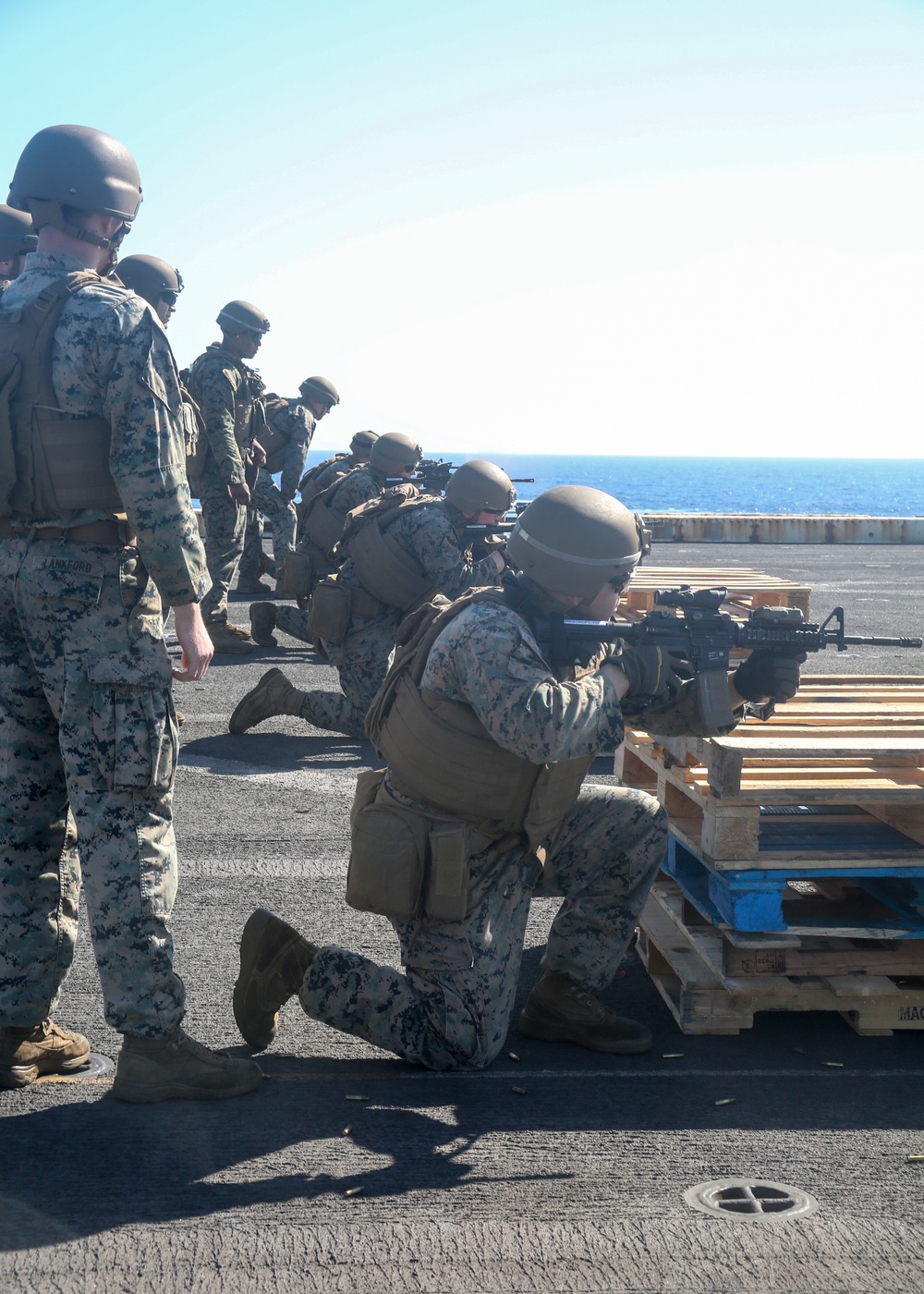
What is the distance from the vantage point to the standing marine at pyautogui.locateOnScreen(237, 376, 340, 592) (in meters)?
12.6

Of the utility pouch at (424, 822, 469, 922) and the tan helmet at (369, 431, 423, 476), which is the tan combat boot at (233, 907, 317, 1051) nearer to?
the utility pouch at (424, 822, 469, 922)

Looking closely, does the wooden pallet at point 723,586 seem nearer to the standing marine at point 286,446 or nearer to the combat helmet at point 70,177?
the combat helmet at point 70,177

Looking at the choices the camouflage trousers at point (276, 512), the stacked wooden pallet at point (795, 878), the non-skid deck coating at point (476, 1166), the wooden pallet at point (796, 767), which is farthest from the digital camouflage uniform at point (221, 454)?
the stacked wooden pallet at point (795, 878)

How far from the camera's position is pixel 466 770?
341 cm

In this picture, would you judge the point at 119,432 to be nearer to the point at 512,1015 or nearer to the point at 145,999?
the point at 145,999

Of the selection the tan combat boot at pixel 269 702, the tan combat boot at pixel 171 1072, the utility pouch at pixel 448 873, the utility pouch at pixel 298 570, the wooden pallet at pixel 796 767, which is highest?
the utility pouch at pixel 298 570

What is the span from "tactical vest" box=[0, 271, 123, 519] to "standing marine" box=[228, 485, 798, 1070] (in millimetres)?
1111

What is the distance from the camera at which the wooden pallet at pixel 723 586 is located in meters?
7.08

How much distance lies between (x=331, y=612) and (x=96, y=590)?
168 inches

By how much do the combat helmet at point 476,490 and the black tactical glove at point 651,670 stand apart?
353cm

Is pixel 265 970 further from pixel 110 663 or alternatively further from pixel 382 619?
pixel 382 619

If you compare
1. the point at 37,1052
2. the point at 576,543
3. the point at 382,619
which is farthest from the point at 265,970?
the point at 382,619

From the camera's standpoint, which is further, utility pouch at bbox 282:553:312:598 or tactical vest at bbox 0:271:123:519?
utility pouch at bbox 282:553:312:598

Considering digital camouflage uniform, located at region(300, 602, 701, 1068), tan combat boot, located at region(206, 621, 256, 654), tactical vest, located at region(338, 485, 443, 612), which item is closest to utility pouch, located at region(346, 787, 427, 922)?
digital camouflage uniform, located at region(300, 602, 701, 1068)
